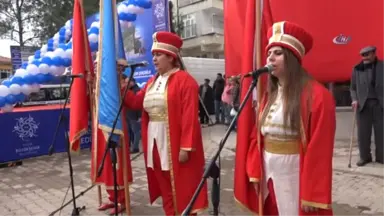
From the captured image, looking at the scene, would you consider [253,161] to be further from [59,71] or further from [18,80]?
[18,80]

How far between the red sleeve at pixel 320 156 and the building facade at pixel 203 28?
27567 millimetres

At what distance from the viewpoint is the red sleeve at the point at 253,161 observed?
273 cm

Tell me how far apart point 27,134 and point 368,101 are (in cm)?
643

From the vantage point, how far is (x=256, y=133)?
2.79 metres

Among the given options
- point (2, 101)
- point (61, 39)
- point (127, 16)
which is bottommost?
point (2, 101)

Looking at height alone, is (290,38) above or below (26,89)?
above

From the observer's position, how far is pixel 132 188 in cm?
570

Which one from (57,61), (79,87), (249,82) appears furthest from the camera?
(57,61)

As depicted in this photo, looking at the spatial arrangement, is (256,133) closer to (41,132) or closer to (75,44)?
(75,44)

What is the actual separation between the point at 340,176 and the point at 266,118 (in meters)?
3.74

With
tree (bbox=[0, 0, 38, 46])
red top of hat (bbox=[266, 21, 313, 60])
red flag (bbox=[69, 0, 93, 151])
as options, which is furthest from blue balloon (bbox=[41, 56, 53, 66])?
tree (bbox=[0, 0, 38, 46])

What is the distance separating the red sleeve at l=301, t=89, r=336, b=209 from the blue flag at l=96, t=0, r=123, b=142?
1992 millimetres

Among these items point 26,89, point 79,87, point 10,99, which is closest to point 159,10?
point 26,89

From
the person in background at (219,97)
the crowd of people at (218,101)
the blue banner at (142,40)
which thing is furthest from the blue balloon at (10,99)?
the person in background at (219,97)
